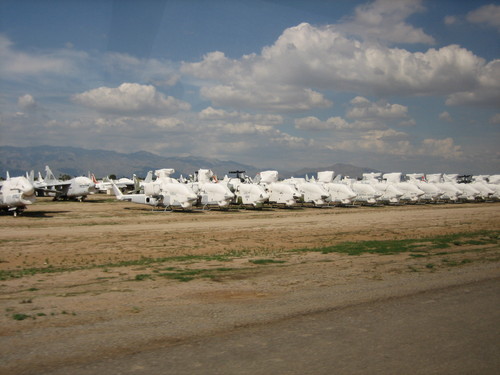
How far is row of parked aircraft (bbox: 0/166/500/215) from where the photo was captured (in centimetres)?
4241

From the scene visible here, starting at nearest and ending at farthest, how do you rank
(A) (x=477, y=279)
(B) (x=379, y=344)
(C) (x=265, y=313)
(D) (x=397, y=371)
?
(D) (x=397, y=371) → (B) (x=379, y=344) → (C) (x=265, y=313) → (A) (x=477, y=279)

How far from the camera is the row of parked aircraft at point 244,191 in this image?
139ft

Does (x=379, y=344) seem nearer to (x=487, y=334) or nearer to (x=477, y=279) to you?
(x=487, y=334)

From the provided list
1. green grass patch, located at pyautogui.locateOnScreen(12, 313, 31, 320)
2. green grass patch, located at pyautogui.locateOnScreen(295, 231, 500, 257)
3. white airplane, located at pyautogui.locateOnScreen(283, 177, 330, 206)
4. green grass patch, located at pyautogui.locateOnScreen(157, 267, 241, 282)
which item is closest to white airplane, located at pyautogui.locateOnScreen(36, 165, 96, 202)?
white airplane, located at pyautogui.locateOnScreen(283, 177, 330, 206)

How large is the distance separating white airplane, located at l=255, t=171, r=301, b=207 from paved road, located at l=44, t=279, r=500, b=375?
130 ft

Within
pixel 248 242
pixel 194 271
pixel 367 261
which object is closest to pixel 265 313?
pixel 194 271

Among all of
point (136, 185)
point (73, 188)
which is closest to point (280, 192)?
point (136, 185)

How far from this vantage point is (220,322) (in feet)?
28.5

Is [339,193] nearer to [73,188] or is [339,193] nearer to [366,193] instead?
[366,193]

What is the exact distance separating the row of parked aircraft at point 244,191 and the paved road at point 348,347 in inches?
1303

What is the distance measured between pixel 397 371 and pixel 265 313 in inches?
140

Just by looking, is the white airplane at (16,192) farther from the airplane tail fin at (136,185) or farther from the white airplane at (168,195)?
the airplane tail fin at (136,185)

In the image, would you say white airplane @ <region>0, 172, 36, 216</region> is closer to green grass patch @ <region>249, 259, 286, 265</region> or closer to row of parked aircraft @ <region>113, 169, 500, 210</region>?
row of parked aircraft @ <region>113, 169, 500, 210</region>

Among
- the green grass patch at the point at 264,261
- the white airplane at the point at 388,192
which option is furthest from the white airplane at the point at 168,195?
the white airplane at the point at 388,192
